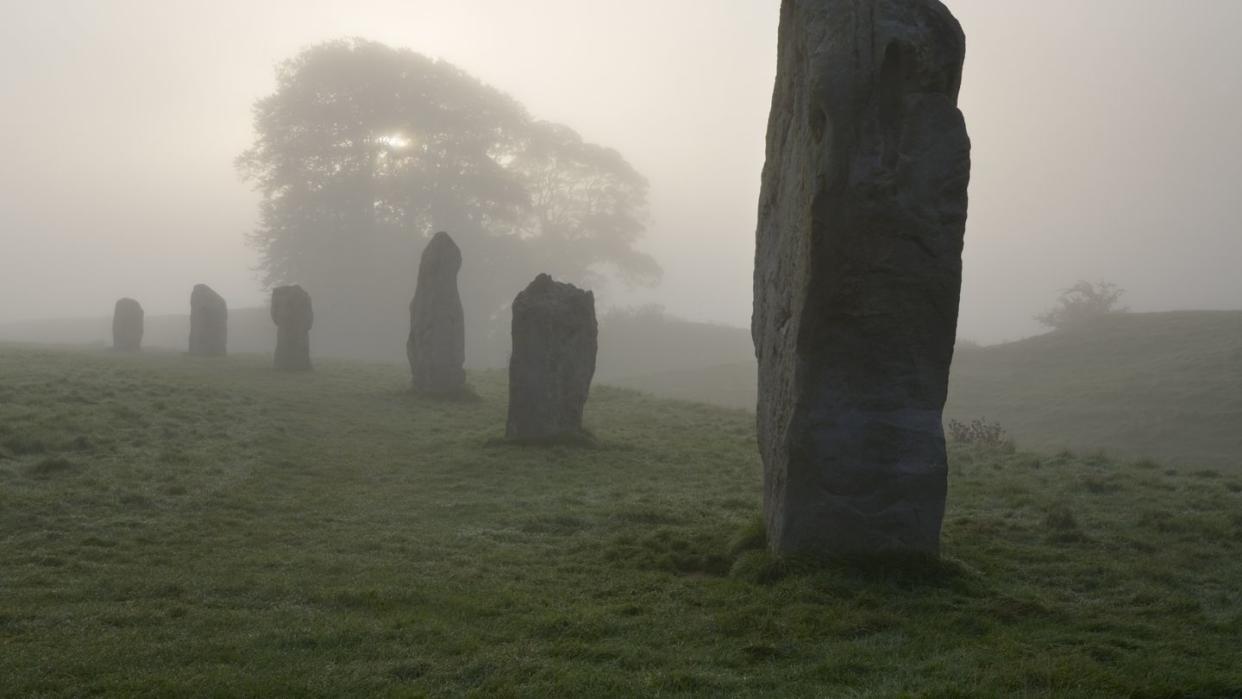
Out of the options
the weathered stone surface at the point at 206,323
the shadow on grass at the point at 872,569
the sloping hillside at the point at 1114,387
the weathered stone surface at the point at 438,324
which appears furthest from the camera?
the weathered stone surface at the point at 206,323

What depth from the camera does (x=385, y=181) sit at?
4975cm

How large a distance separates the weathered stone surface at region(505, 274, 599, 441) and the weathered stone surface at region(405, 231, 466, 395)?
6.62 metres

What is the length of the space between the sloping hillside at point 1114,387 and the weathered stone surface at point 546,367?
39.9ft

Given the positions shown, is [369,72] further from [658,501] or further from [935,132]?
[935,132]

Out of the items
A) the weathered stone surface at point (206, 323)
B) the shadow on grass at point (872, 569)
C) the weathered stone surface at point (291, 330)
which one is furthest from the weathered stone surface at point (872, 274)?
the weathered stone surface at point (206, 323)

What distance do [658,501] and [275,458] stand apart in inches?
282

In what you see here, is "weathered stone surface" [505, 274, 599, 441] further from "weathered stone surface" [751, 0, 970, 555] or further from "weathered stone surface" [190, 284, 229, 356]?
"weathered stone surface" [190, 284, 229, 356]

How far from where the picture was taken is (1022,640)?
6375 mm

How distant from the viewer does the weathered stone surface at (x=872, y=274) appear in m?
7.72

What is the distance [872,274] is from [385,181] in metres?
45.3

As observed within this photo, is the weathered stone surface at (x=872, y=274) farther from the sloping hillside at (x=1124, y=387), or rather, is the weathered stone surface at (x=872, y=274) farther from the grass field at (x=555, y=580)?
the sloping hillside at (x=1124, y=387)

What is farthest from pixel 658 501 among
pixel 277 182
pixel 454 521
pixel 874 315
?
pixel 277 182

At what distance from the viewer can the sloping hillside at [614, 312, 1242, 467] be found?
71.2 ft

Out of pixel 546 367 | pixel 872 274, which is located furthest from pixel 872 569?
pixel 546 367
